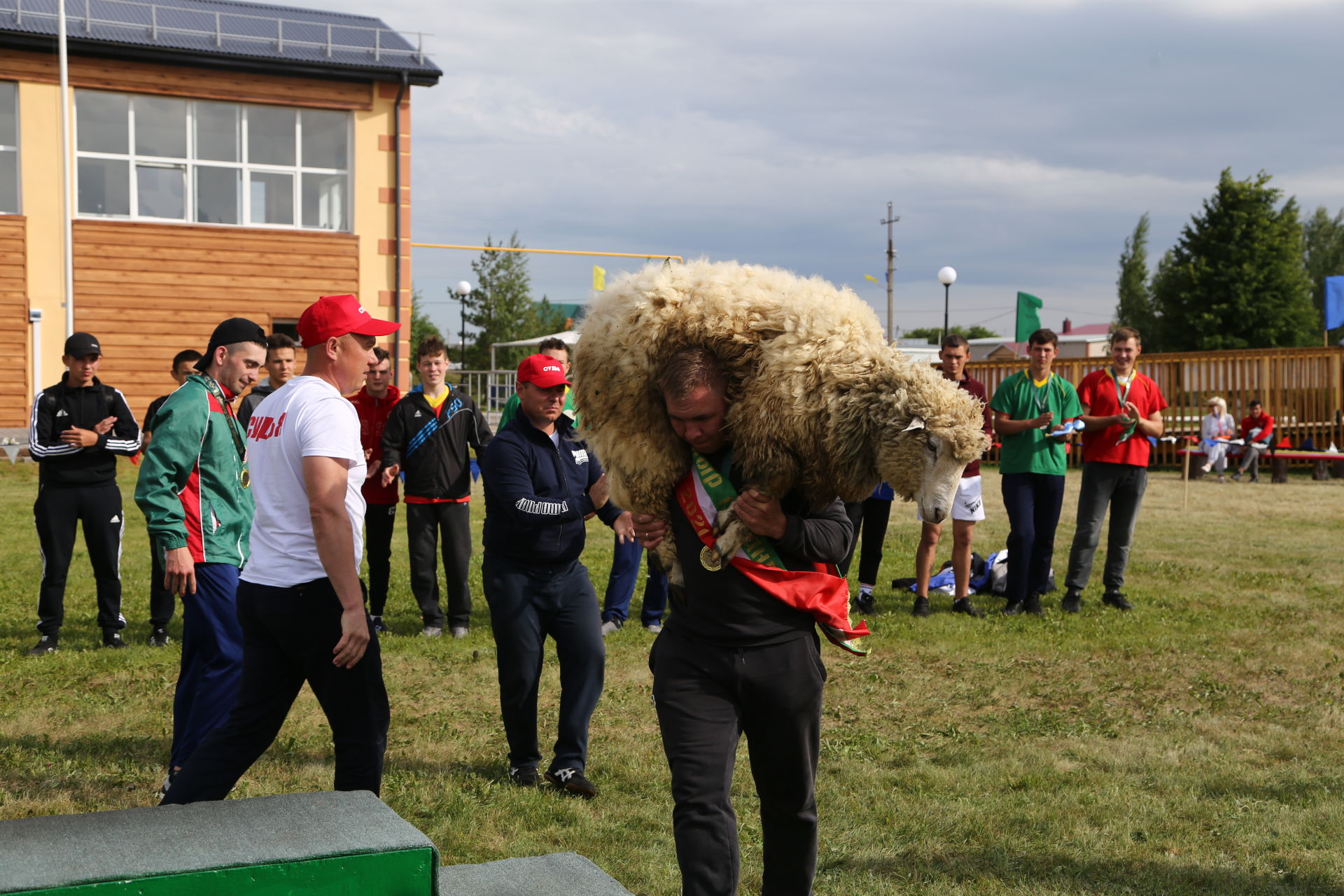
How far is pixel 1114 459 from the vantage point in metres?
9.49

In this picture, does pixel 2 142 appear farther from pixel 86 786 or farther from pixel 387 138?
pixel 86 786

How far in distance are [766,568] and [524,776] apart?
2.75 meters

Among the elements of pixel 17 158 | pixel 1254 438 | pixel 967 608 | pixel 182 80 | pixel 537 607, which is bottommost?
pixel 967 608

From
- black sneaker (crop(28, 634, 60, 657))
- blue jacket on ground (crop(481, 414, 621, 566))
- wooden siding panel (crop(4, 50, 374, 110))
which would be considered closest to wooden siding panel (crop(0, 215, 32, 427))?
wooden siding panel (crop(4, 50, 374, 110))

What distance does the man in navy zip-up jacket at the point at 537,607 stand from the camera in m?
5.37

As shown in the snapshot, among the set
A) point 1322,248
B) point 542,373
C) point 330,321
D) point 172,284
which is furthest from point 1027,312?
point 1322,248

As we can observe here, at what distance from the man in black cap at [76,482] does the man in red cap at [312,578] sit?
474cm

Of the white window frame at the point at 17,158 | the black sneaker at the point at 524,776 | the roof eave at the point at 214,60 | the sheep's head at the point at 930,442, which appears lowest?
the black sneaker at the point at 524,776

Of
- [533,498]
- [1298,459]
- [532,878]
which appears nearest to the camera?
[532,878]

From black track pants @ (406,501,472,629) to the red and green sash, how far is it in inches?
224

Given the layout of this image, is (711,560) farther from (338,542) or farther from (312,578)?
(312,578)

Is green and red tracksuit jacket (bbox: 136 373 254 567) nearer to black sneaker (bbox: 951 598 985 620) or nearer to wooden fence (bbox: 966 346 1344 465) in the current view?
black sneaker (bbox: 951 598 985 620)

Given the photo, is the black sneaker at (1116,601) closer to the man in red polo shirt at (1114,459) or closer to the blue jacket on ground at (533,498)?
the man in red polo shirt at (1114,459)

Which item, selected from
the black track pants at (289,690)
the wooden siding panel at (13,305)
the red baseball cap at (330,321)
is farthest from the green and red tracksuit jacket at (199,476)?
the wooden siding panel at (13,305)
